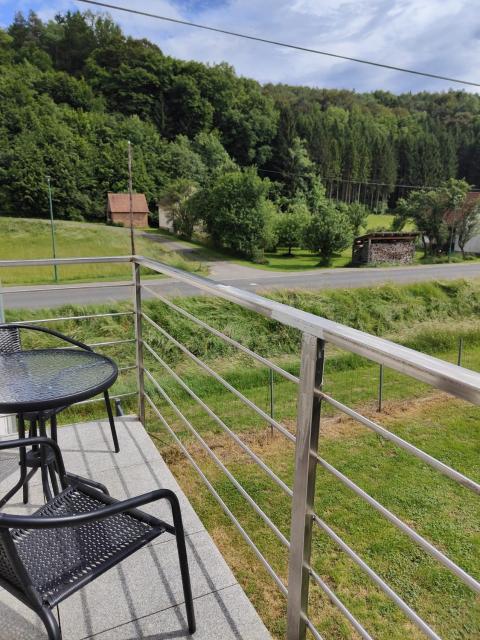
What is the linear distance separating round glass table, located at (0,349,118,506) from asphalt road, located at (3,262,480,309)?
4.22 meters

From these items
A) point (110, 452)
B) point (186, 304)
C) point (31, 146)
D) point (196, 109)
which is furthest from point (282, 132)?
point (110, 452)

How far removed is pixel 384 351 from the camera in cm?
71

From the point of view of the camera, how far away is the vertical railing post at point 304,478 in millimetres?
917

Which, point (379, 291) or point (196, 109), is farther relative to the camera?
point (196, 109)

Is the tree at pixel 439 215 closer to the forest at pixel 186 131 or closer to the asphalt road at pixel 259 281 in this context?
the asphalt road at pixel 259 281

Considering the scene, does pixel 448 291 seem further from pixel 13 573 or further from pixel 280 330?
pixel 13 573

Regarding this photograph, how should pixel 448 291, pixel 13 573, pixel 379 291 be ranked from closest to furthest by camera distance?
pixel 13 573, pixel 379 291, pixel 448 291

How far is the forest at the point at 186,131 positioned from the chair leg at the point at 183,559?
25340mm

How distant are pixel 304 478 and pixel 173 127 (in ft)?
160

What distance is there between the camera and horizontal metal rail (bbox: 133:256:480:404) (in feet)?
1.90

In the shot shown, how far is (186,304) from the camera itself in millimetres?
11445

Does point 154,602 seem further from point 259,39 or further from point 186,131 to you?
point 186,131

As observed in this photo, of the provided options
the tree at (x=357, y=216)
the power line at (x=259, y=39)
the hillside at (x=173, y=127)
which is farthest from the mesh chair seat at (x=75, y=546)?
the hillside at (x=173, y=127)

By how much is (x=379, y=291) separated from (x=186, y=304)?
666 centimetres
